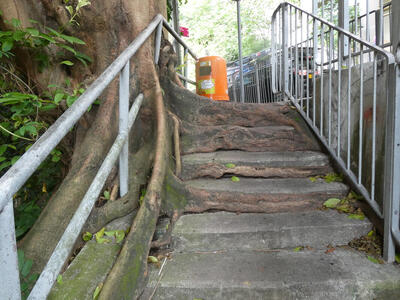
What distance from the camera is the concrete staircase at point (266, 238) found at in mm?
1827

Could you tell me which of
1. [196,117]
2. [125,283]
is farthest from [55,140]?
[196,117]

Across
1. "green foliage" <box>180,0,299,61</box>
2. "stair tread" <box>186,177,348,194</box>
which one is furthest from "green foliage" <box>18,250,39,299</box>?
"green foliage" <box>180,0,299,61</box>

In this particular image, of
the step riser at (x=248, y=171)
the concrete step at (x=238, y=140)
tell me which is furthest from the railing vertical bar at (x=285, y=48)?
the step riser at (x=248, y=171)

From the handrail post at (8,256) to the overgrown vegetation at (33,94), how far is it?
4.74 feet

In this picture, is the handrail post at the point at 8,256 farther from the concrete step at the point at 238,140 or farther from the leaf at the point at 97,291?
the concrete step at the point at 238,140

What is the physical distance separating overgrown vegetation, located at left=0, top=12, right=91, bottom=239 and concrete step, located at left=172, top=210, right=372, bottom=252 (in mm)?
1365

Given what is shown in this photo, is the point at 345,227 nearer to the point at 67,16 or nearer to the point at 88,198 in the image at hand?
the point at 88,198

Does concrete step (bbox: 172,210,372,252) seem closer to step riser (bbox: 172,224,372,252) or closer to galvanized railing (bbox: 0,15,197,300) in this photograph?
step riser (bbox: 172,224,372,252)

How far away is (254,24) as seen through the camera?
69.0 ft

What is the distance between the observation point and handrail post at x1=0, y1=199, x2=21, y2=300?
1.00 metres

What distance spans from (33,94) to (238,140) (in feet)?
6.68

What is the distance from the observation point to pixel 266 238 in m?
2.29

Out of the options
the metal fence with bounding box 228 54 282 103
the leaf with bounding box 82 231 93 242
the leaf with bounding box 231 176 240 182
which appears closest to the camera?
the leaf with bounding box 82 231 93 242

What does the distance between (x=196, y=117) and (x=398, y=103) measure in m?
2.08
